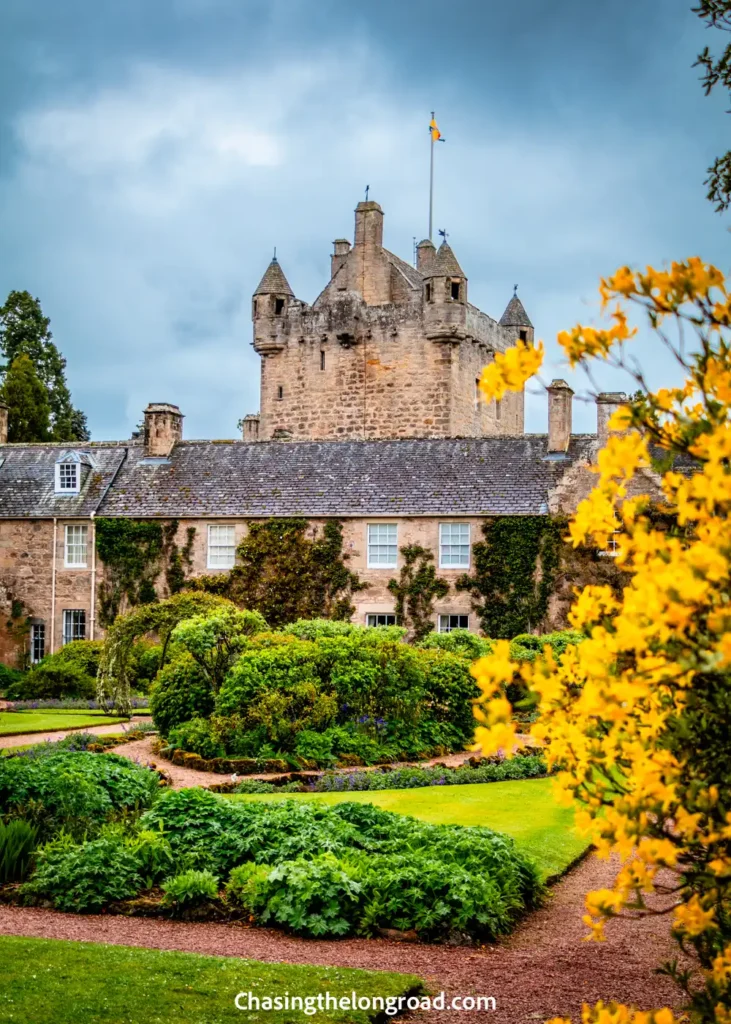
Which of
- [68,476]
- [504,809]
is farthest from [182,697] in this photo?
[68,476]

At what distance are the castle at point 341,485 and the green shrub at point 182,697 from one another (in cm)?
1239

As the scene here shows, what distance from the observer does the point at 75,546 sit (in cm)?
3547

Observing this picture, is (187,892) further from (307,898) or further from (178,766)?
(178,766)

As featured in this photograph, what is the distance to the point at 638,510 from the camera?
447cm

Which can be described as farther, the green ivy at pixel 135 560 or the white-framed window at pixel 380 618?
the green ivy at pixel 135 560

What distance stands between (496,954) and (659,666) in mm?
6420

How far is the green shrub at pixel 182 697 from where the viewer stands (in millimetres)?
20312

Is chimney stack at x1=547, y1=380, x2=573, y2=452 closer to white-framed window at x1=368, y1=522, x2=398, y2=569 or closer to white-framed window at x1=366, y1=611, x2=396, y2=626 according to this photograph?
white-framed window at x1=368, y1=522, x2=398, y2=569

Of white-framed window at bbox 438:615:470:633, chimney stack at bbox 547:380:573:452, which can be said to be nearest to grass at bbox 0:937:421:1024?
white-framed window at bbox 438:615:470:633

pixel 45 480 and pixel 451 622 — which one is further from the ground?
pixel 45 480

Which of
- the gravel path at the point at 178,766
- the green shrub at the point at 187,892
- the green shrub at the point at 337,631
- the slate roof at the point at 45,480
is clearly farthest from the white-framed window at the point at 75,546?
the green shrub at the point at 187,892

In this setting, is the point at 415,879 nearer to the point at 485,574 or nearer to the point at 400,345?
the point at 485,574

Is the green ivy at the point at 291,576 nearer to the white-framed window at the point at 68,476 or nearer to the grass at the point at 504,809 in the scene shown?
the white-framed window at the point at 68,476

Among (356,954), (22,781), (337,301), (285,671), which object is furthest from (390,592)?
(356,954)
